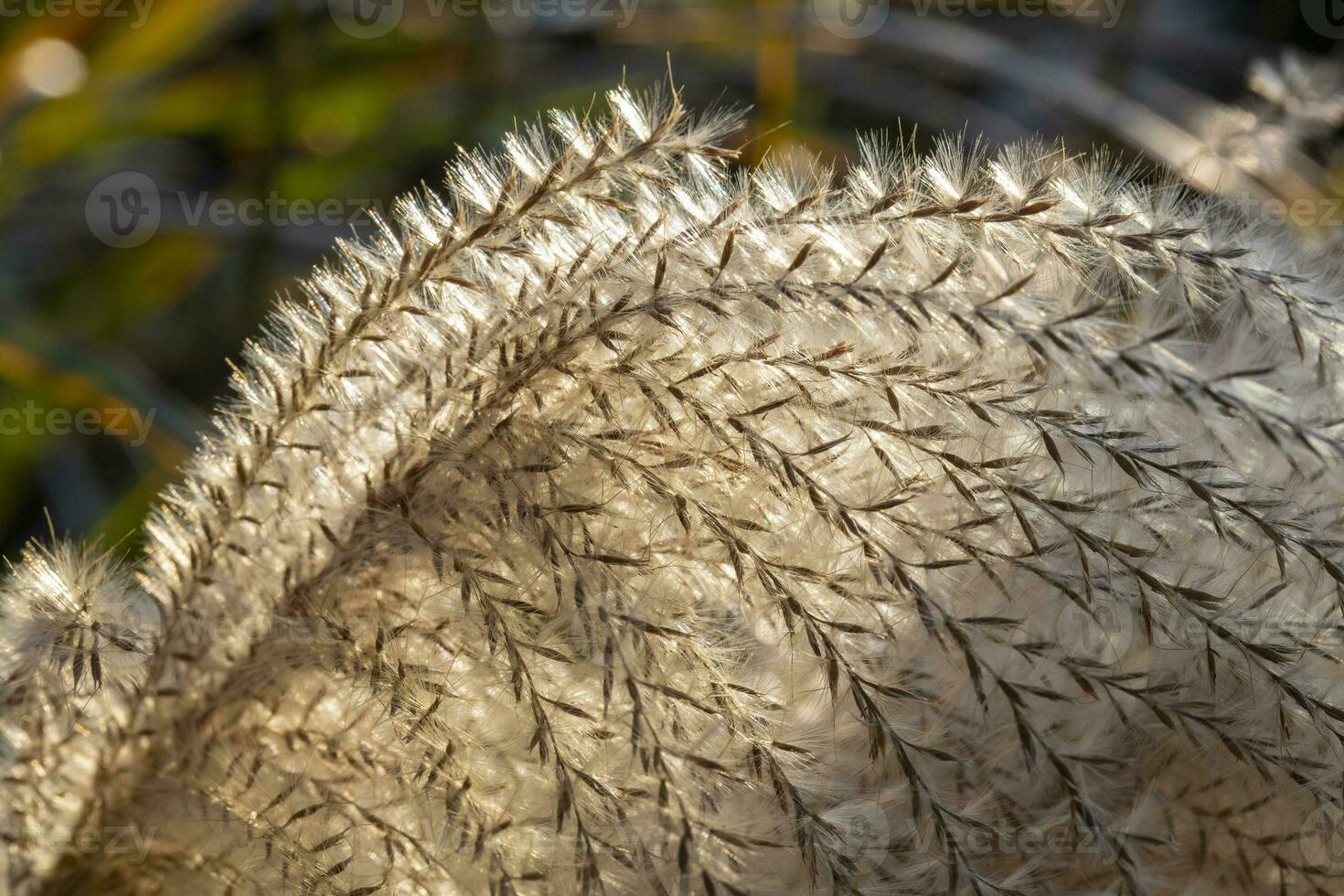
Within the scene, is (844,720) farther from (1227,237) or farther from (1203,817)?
(1227,237)

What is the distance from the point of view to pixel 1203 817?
975 mm

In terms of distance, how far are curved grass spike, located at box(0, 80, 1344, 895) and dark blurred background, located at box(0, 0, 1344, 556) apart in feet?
3.82

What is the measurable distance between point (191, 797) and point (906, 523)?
2.23 ft

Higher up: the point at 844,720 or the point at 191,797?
the point at 844,720

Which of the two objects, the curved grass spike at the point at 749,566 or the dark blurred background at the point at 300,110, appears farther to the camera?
the dark blurred background at the point at 300,110

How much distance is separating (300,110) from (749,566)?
246 centimetres

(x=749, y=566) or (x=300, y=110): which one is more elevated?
(x=300, y=110)

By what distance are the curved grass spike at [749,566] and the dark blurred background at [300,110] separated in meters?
1.17

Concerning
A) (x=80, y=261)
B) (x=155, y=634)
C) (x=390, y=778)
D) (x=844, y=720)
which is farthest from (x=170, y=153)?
(x=844, y=720)

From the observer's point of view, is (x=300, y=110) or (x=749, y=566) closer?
(x=749, y=566)

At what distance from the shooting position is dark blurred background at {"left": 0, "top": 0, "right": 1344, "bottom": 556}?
2441 mm

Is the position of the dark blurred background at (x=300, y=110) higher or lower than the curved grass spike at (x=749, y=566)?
higher

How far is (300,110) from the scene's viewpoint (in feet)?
9.65

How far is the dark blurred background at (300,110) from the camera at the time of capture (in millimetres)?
2441
